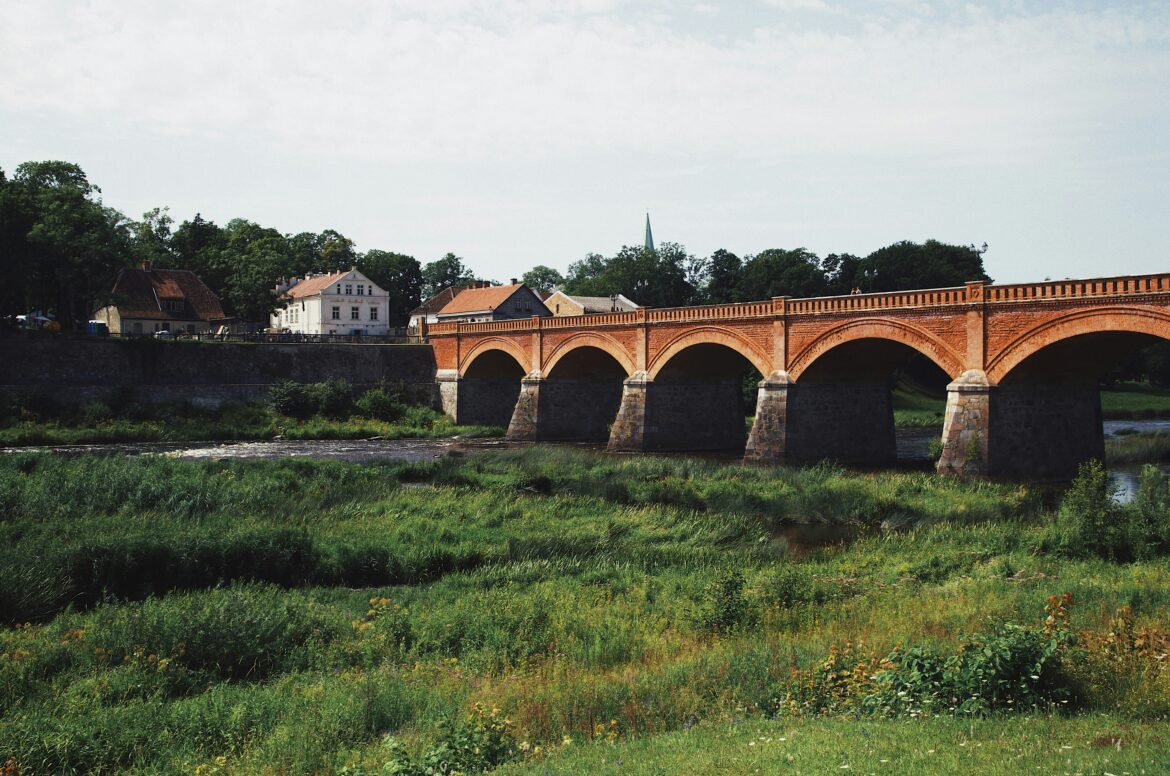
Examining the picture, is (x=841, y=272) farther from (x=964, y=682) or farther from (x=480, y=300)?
(x=964, y=682)

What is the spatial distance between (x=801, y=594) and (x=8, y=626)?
524 inches

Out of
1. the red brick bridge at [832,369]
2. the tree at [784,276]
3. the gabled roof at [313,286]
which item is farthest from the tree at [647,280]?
the red brick bridge at [832,369]

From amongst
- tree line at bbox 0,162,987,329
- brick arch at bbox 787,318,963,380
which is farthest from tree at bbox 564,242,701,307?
brick arch at bbox 787,318,963,380

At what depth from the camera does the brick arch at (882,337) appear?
34.8 m

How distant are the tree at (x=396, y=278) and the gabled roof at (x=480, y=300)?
61.2ft

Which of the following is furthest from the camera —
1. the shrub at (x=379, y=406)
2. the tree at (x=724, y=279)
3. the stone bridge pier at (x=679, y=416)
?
the tree at (x=724, y=279)

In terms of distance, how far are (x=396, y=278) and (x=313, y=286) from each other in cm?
2755

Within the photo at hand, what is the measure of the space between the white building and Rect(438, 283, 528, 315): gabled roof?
7065 millimetres

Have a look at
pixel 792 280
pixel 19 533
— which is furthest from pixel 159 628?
pixel 792 280

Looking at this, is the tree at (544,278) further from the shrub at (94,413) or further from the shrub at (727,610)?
the shrub at (727,610)

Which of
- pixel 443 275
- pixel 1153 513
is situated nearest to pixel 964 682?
pixel 1153 513

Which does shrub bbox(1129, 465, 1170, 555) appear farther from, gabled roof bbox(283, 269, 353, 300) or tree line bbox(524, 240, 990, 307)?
gabled roof bbox(283, 269, 353, 300)

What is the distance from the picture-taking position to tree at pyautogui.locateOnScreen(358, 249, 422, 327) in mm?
Result: 111938

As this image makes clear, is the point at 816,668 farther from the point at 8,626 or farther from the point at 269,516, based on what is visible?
the point at 269,516
